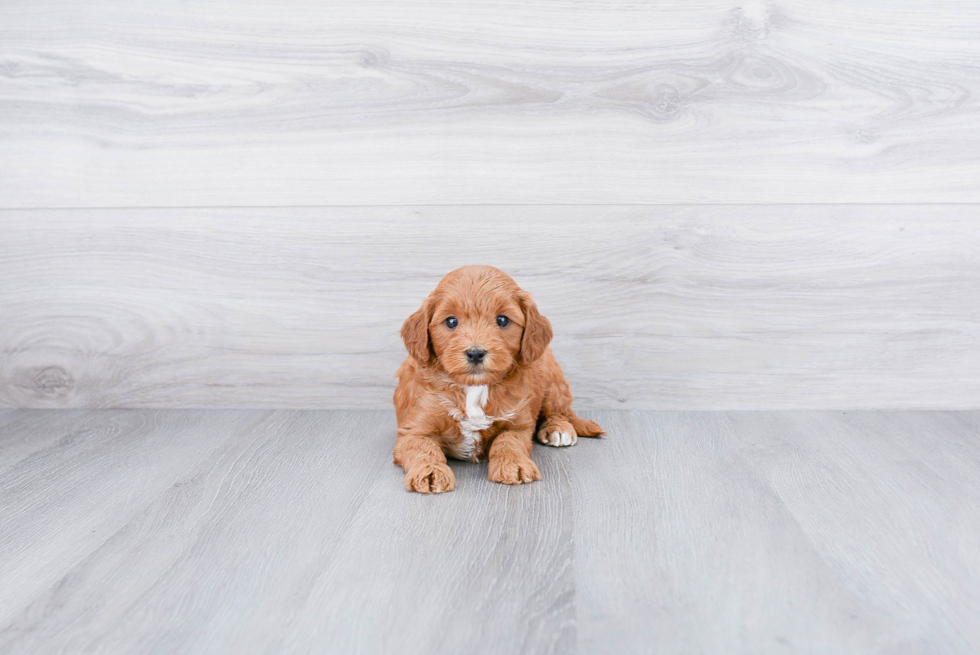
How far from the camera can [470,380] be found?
1.39 m

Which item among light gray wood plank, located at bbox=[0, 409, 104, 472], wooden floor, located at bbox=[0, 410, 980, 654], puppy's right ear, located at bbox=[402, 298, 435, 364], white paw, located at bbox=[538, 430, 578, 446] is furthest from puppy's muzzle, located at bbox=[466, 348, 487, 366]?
light gray wood plank, located at bbox=[0, 409, 104, 472]

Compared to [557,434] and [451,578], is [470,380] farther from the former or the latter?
[451,578]

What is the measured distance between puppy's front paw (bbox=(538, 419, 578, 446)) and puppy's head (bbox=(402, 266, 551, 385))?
0.75 feet

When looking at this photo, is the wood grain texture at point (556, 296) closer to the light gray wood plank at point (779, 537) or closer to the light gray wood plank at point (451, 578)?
the light gray wood plank at point (779, 537)

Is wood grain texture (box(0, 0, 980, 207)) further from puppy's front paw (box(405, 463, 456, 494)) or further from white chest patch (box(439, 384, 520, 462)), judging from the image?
puppy's front paw (box(405, 463, 456, 494))

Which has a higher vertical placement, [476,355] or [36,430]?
[476,355]

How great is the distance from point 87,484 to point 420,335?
0.68 m

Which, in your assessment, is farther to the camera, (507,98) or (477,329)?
(507,98)

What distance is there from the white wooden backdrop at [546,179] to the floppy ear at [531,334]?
1.33ft

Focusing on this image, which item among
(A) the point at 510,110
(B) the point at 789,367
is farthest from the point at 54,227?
(B) the point at 789,367

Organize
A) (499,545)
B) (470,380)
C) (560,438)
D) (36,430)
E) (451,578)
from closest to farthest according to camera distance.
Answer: (451,578) < (499,545) < (470,380) < (560,438) < (36,430)

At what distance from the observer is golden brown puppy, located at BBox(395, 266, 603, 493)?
4.49ft

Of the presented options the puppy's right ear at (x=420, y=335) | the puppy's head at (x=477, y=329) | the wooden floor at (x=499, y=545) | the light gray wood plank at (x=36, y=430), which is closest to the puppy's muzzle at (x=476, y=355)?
the puppy's head at (x=477, y=329)

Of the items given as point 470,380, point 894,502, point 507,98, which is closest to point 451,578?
point 470,380
